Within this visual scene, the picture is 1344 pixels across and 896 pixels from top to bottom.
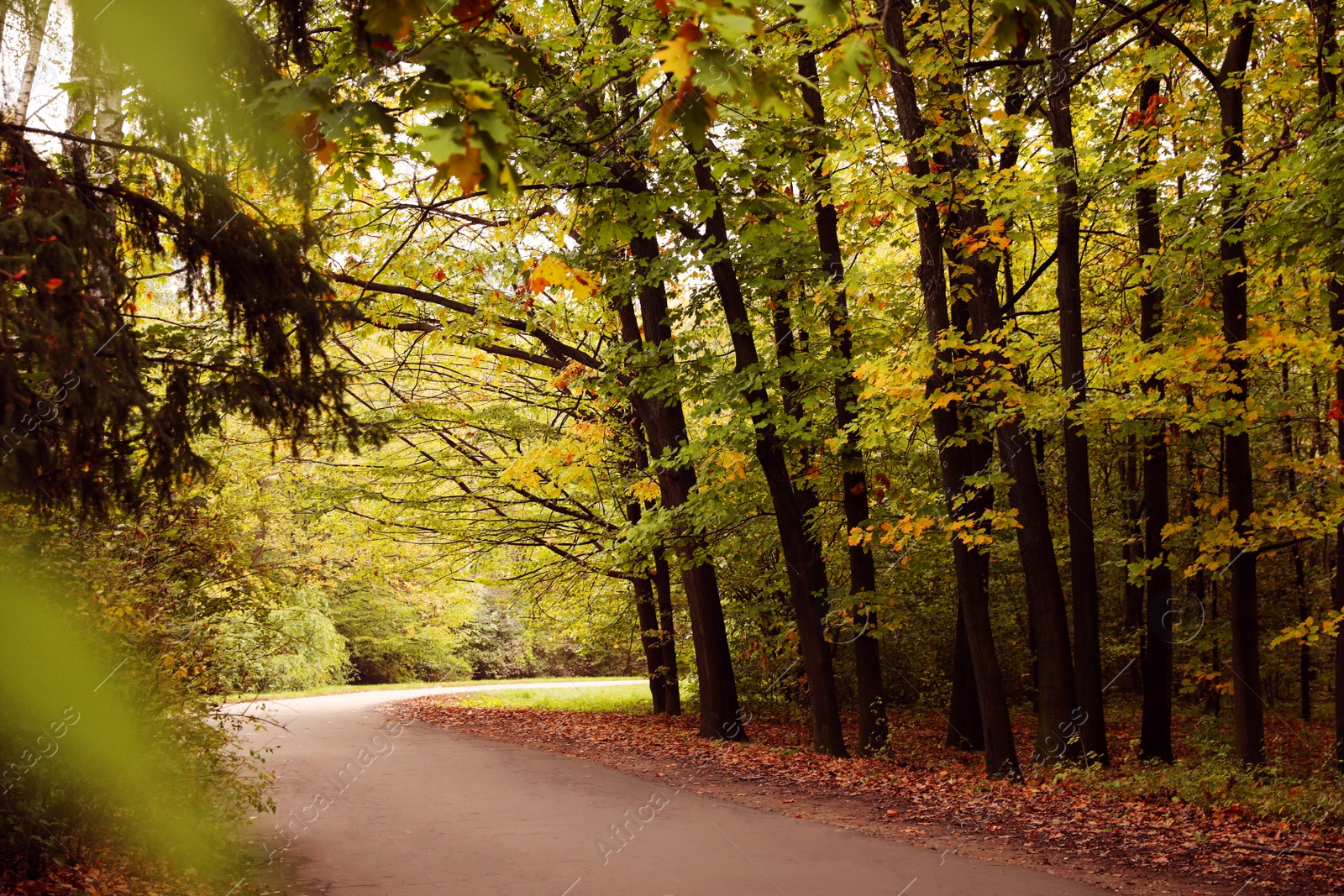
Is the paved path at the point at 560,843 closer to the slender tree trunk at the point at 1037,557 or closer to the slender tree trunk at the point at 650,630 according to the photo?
the slender tree trunk at the point at 1037,557

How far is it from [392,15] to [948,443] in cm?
875

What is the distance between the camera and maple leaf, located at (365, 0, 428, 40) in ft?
9.54

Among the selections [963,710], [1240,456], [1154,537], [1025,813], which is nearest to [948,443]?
[1240,456]

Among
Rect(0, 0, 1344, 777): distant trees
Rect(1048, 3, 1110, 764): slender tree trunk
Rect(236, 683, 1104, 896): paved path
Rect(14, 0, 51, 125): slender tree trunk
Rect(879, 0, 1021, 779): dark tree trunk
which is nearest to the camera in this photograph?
Rect(0, 0, 1344, 777): distant trees

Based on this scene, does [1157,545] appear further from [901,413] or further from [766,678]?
[766,678]

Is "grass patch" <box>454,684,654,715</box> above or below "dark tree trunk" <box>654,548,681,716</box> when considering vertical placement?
below

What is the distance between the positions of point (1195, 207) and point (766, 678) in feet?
39.2

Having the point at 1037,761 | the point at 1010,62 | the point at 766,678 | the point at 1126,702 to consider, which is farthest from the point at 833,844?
the point at 1126,702

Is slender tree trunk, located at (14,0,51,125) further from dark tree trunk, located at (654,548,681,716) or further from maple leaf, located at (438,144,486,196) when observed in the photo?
dark tree trunk, located at (654,548,681,716)

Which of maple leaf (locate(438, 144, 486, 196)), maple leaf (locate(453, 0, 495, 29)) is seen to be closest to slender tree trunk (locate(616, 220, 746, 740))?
maple leaf (locate(453, 0, 495, 29))

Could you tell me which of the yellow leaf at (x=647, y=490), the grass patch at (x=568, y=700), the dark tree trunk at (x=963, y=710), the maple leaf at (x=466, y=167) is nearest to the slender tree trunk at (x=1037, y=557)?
the dark tree trunk at (x=963, y=710)

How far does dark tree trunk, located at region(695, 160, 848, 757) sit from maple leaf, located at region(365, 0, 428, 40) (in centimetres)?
884

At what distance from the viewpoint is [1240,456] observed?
36.6ft

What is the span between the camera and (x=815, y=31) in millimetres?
10055
